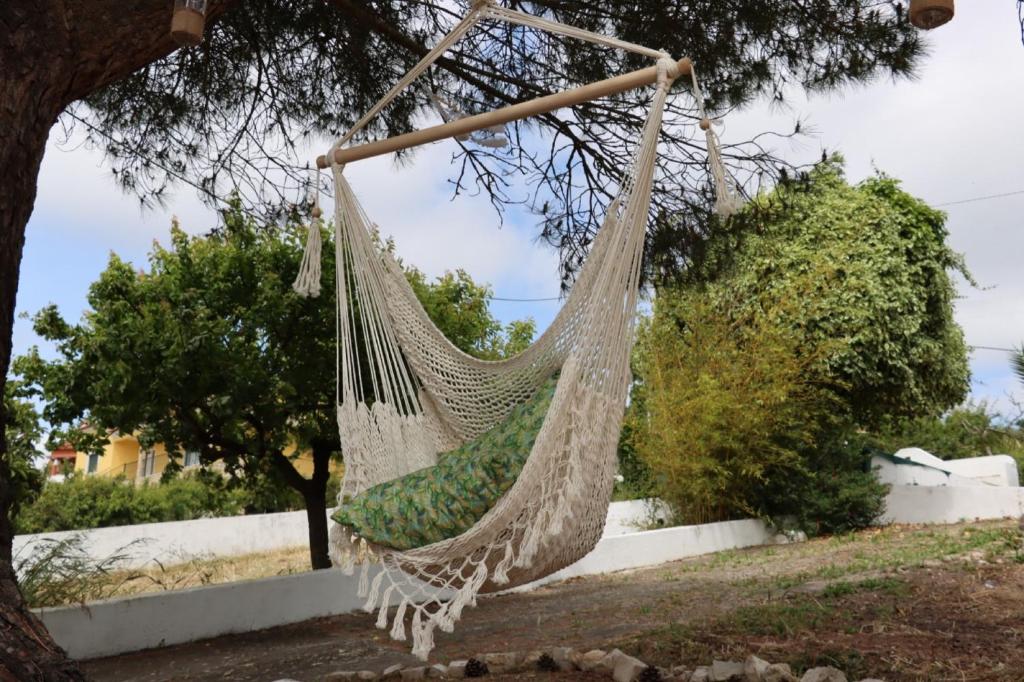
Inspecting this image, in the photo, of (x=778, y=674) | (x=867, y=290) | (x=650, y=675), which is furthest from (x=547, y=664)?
(x=867, y=290)

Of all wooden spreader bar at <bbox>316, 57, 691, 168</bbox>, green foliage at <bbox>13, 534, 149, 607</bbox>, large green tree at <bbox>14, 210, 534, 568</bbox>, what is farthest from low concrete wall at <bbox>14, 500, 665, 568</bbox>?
wooden spreader bar at <bbox>316, 57, 691, 168</bbox>

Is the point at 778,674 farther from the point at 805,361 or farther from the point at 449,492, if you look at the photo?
the point at 805,361

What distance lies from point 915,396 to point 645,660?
5.92m

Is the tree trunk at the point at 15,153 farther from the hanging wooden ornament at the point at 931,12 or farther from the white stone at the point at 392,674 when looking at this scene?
the hanging wooden ornament at the point at 931,12

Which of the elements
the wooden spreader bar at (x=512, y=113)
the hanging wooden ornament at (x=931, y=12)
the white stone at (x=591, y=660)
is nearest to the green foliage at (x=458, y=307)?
the wooden spreader bar at (x=512, y=113)

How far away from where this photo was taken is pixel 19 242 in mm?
1688

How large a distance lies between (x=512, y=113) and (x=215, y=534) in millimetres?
6701

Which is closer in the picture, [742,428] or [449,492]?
[449,492]

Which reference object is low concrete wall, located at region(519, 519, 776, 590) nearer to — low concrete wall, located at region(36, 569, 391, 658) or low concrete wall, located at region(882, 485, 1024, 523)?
low concrete wall, located at region(36, 569, 391, 658)

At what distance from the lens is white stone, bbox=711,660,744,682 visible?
212 cm

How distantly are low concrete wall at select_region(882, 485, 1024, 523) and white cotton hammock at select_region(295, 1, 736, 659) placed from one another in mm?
5825

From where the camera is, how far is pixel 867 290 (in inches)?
273

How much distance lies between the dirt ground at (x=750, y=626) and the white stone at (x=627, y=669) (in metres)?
0.20

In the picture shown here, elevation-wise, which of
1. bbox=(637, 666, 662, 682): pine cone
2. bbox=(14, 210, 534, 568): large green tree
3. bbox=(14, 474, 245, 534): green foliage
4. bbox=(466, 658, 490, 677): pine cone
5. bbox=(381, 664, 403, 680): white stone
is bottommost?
bbox=(381, 664, 403, 680): white stone
